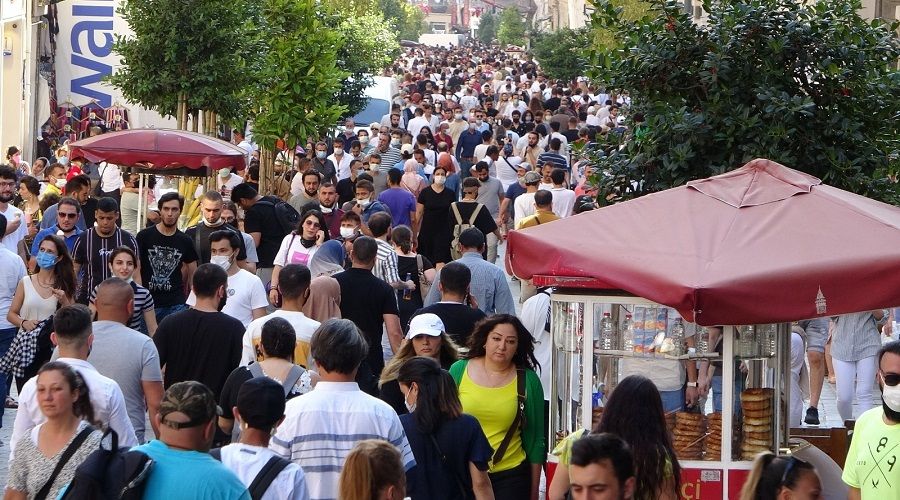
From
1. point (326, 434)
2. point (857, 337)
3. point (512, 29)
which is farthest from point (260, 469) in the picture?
point (512, 29)

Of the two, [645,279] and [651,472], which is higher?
[645,279]

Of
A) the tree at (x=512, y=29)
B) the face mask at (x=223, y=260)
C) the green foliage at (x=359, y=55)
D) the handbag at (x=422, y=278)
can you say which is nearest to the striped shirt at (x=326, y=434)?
the face mask at (x=223, y=260)

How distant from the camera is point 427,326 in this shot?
7828mm

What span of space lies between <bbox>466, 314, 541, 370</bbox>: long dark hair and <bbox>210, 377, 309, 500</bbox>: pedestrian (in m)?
2.01

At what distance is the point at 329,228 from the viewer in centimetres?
1398

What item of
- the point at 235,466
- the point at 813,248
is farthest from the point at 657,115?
the point at 235,466

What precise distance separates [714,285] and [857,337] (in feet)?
14.6

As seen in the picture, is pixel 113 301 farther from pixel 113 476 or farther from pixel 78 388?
pixel 113 476

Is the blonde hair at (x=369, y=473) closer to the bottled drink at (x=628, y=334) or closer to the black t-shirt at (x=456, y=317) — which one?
the bottled drink at (x=628, y=334)

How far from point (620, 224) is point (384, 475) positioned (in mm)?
2588

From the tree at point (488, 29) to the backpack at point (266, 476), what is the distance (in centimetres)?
14246

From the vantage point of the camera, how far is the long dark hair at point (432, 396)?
249 inches

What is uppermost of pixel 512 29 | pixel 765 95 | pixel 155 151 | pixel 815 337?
pixel 512 29

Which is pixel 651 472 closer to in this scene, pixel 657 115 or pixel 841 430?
pixel 841 430
